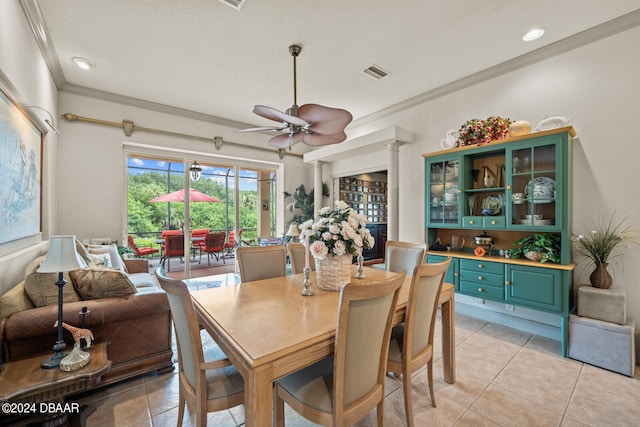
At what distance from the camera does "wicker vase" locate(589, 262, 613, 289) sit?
2.40 m

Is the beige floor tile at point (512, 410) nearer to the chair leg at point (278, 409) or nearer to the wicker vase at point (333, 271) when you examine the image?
the wicker vase at point (333, 271)

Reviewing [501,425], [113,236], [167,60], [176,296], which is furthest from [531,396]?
[113,236]

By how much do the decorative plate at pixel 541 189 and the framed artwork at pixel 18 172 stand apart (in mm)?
4291

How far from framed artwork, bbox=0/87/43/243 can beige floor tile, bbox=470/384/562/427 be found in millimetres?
3381

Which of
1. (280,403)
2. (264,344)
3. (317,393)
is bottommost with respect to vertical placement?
(280,403)

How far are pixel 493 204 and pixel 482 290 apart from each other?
3.22 feet

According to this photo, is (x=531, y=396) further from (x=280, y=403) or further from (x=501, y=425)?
(x=280, y=403)

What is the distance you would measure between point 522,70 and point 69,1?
4381 mm

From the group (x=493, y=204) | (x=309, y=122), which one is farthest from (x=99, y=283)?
(x=493, y=204)

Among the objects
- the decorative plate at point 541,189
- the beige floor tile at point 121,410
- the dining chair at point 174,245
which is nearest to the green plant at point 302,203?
the dining chair at point 174,245

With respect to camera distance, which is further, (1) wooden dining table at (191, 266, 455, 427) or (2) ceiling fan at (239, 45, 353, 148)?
(2) ceiling fan at (239, 45, 353, 148)

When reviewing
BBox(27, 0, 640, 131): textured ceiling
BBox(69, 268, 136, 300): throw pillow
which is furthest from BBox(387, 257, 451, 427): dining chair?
BBox(27, 0, 640, 131): textured ceiling

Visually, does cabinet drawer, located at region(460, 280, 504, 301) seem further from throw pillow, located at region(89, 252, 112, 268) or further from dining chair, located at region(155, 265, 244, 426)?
throw pillow, located at region(89, 252, 112, 268)

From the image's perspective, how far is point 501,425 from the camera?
168cm
